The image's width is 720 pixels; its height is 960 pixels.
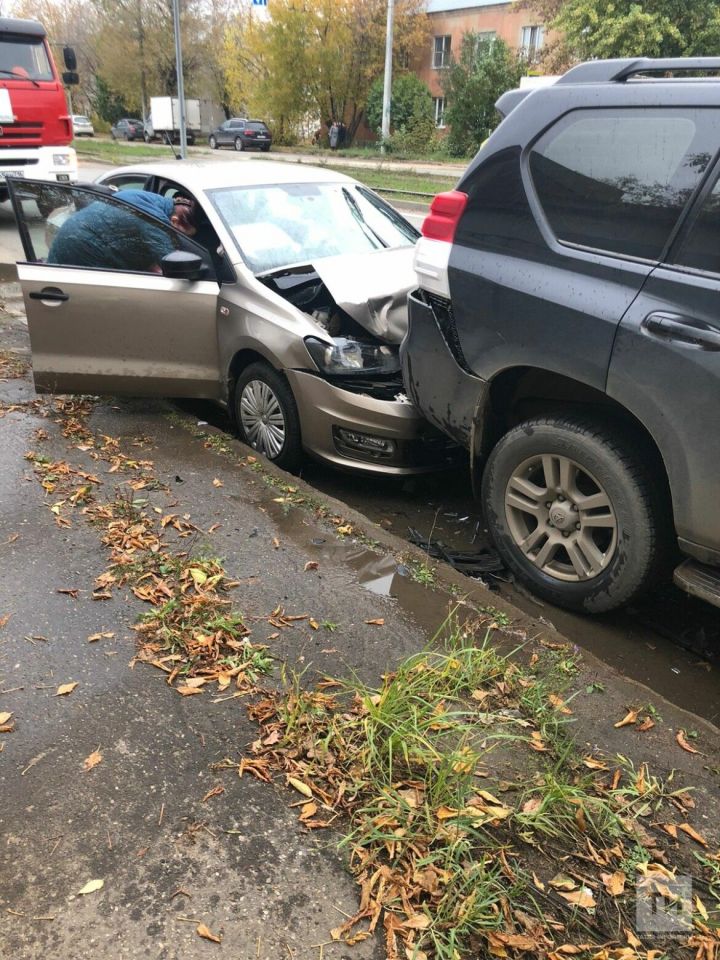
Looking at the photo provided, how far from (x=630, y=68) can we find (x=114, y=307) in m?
3.34

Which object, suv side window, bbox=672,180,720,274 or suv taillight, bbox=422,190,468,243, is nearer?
suv side window, bbox=672,180,720,274

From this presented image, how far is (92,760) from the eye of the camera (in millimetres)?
2406

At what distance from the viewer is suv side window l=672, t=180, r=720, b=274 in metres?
2.75

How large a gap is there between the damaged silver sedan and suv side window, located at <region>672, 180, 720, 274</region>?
5.94 feet

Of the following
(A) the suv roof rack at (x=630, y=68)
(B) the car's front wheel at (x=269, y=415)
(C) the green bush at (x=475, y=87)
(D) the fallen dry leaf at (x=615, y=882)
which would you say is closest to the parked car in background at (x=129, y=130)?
(C) the green bush at (x=475, y=87)

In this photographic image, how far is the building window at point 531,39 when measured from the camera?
36.4 meters

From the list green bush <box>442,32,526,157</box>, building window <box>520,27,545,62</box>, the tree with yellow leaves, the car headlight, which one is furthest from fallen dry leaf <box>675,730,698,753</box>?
the tree with yellow leaves

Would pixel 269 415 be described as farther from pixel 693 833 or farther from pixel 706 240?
pixel 693 833

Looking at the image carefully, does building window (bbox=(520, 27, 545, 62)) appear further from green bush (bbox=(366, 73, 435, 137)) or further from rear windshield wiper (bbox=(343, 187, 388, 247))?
rear windshield wiper (bbox=(343, 187, 388, 247))

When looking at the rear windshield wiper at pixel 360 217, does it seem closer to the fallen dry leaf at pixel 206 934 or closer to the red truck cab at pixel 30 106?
the fallen dry leaf at pixel 206 934

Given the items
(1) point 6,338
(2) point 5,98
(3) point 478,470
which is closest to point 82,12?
(2) point 5,98

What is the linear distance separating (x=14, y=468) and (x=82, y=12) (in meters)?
70.7

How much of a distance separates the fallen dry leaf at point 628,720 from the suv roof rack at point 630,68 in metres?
2.42

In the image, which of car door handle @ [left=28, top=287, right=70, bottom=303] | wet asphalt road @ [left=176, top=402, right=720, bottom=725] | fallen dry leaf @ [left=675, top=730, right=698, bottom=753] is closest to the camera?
fallen dry leaf @ [left=675, top=730, right=698, bottom=753]
